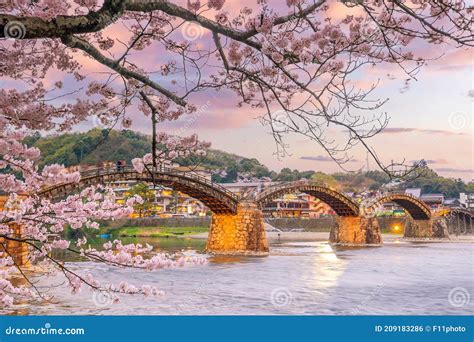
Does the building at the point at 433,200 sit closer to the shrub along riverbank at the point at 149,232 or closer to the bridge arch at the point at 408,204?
the bridge arch at the point at 408,204

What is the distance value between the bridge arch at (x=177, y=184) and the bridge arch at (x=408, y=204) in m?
18.8

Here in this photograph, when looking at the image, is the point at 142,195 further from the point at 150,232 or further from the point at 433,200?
the point at 433,200

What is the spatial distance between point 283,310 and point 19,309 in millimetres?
6876

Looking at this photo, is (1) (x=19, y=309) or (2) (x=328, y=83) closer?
(2) (x=328, y=83)

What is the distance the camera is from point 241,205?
4056cm

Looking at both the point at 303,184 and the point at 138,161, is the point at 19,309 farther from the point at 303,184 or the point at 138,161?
the point at 303,184

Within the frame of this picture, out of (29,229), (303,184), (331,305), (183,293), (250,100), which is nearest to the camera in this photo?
(250,100)

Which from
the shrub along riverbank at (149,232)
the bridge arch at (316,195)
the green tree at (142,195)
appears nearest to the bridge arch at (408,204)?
the bridge arch at (316,195)

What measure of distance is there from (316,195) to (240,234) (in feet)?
39.2

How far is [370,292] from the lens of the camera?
836 inches

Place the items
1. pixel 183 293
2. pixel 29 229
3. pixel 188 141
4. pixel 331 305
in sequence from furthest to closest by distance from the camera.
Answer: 1. pixel 183 293
2. pixel 331 305
3. pixel 29 229
4. pixel 188 141

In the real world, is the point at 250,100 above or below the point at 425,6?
below

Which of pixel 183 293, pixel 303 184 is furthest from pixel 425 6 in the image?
pixel 303 184

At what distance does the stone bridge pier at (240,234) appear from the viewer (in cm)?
3969
